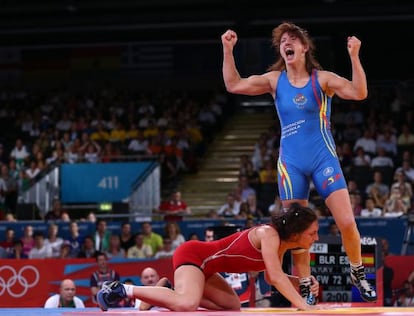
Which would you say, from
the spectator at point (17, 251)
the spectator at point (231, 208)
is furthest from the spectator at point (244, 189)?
the spectator at point (17, 251)

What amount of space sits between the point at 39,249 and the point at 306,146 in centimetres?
892

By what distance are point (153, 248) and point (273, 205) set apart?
266cm

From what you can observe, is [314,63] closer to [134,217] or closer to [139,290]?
[139,290]

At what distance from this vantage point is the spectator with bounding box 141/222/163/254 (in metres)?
16.2

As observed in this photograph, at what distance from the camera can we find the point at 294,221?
820cm

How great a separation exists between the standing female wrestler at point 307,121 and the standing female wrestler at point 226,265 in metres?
A: 0.36

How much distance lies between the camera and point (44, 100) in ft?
90.1

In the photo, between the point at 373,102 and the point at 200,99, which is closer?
the point at 373,102

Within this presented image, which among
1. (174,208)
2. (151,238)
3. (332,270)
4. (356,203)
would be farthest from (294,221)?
(174,208)

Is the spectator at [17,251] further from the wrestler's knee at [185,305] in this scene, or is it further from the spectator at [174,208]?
the wrestler's knee at [185,305]

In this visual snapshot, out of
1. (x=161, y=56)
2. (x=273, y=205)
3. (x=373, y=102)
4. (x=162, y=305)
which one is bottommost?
(x=162, y=305)

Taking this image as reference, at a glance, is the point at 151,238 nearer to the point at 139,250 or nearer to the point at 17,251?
the point at 139,250

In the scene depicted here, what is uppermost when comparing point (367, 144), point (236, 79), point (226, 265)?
point (367, 144)

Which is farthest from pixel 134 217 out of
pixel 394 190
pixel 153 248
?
pixel 394 190
